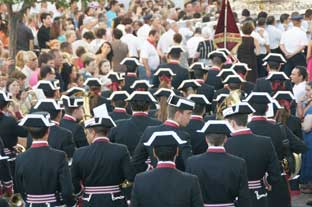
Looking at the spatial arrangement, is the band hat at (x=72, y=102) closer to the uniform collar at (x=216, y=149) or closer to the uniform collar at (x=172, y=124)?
the uniform collar at (x=172, y=124)

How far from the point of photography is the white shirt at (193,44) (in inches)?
962

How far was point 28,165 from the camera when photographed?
10945mm

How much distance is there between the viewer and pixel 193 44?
24562 millimetres

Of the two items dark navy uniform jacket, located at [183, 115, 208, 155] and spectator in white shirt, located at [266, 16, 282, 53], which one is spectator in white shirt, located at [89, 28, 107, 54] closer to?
spectator in white shirt, located at [266, 16, 282, 53]

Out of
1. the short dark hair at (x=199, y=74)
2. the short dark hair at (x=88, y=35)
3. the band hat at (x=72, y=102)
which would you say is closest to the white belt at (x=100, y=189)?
the band hat at (x=72, y=102)

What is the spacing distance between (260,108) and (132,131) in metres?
1.58

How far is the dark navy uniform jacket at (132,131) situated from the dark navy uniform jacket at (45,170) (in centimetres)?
205

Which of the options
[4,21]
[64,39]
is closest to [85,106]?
[64,39]

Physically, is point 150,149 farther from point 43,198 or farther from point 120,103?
point 120,103

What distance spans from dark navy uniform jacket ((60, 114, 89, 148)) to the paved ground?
3815 millimetres

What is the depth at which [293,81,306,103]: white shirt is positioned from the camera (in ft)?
57.1

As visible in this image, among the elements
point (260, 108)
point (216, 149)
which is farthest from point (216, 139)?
point (260, 108)

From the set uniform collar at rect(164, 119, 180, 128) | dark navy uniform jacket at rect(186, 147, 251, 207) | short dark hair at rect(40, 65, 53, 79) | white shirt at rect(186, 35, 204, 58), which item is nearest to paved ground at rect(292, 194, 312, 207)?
short dark hair at rect(40, 65, 53, 79)

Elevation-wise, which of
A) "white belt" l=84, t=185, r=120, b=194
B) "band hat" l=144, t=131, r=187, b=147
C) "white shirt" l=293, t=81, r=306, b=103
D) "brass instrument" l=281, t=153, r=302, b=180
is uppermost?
"band hat" l=144, t=131, r=187, b=147
